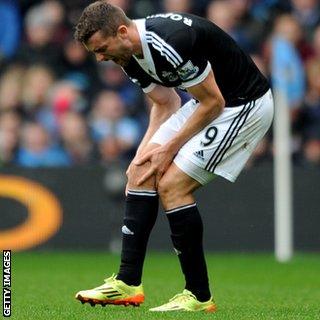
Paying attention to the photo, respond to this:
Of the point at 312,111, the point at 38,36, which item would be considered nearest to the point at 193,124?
the point at 312,111

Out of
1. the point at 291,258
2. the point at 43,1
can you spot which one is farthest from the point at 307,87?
the point at 43,1

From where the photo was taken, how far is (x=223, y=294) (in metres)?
8.16

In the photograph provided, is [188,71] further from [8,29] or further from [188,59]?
[8,29]

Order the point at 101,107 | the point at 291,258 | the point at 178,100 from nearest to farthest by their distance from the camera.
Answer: the point at 178,100
the point at 291,258
the point at 101,107

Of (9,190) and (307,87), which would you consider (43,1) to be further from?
(307,87)

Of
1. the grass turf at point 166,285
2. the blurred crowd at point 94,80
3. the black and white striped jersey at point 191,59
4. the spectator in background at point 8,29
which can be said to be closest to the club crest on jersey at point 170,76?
the black and white striped jersey at point 191,59

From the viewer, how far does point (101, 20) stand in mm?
6273

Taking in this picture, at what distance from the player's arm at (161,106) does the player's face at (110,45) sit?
0.66m

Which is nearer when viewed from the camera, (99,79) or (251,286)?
(251,286)

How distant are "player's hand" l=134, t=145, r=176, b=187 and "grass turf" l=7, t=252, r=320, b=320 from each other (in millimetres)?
790

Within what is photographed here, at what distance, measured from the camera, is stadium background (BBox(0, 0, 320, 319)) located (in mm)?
12875

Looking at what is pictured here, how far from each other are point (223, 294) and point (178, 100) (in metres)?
1.73

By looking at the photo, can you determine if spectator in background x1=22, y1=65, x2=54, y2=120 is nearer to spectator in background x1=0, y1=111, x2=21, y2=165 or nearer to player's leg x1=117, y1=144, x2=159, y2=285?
spectator in background x1=0, y1=111, x2=21, y2=165

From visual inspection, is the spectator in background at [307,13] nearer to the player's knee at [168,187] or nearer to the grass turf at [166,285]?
the grass turf at [166,285]
